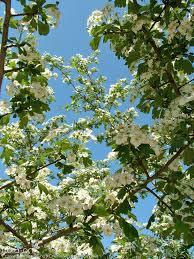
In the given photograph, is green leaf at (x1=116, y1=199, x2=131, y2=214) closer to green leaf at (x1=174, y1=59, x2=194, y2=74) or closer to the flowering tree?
the flowering tree

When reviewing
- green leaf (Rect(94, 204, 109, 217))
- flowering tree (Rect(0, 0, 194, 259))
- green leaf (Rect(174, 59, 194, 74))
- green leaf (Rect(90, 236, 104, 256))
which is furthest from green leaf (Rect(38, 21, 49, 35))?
green leaf (Rect(90, 236, 104, 256))

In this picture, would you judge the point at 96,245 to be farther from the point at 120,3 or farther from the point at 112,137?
the point at 120,3

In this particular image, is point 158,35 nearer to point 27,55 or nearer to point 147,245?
point 27,55

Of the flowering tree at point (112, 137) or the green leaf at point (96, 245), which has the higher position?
the flowering tree at point (112, 137)

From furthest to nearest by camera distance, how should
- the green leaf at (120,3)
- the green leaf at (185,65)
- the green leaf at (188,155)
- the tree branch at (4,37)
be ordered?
the green leaf at (120,3)
the green leaf at (185,65)
the tree branch at (4,37)
the green leaf at (188,155)

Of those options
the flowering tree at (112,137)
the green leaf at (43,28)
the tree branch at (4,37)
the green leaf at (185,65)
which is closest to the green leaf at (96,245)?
the flowering tree at (112,137)

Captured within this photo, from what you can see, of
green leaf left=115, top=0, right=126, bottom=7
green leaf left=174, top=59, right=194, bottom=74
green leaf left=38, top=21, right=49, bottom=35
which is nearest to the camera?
green leaf left=38, top=21, right=49, bottom=35

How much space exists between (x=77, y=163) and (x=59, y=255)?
77.4 inches

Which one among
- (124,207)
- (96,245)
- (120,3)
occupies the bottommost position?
(96,245)

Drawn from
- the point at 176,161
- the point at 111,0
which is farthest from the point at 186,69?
the point at 111,0

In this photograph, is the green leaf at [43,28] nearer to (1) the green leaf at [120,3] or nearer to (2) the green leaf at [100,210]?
(1) the green leaf at [120,3]

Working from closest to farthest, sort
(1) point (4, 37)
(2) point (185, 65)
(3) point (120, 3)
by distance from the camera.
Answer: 1. (1) point (4, 37)
2. (2) point (185, 65)
3. (3) point (120, 3)

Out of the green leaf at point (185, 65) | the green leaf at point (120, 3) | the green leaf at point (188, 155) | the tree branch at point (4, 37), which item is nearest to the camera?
the green leaf at point (188, 155)

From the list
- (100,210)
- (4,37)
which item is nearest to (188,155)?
(100,210)
